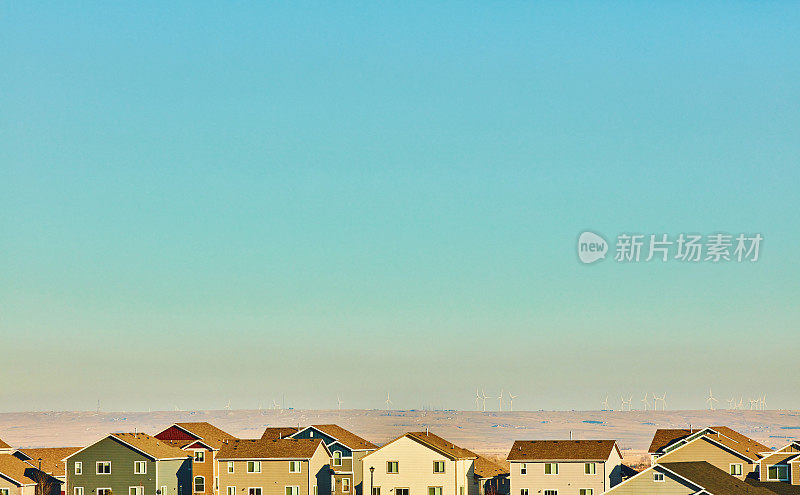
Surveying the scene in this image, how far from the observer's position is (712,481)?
211 ft

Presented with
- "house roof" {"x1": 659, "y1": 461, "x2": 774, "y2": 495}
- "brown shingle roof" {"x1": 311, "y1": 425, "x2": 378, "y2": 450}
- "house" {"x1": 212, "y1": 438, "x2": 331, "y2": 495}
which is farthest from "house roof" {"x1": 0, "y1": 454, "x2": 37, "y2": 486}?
"house roof" {"x1": 659, "y1": 461, "x2": 774, "y2": 495}

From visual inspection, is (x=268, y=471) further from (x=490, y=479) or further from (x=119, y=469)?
(x=490, y=479)

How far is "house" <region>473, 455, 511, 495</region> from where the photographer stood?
8275 centimetres

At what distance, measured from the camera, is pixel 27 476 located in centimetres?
8506

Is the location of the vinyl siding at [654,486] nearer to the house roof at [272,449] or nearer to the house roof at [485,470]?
the house roof at [485,470]

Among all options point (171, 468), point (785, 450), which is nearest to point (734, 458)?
point (785, 450)

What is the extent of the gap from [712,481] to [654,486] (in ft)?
12.8

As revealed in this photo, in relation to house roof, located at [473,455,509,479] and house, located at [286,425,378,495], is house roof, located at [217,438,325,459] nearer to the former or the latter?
house, located at [286,425,378,495]

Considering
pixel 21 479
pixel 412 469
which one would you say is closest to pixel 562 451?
pixel 412 469

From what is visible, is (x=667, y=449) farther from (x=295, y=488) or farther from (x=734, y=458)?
(x=295, y=488)

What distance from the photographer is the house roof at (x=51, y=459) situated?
89.5 m

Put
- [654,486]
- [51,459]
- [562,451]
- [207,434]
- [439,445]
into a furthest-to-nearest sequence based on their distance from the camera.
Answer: [51,459] → [207,434] → [439,445] → [562,451] → [654,486]

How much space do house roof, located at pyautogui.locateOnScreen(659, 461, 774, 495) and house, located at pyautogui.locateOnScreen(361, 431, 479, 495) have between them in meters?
17.8

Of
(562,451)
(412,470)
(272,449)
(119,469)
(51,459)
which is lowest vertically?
(412,470)
